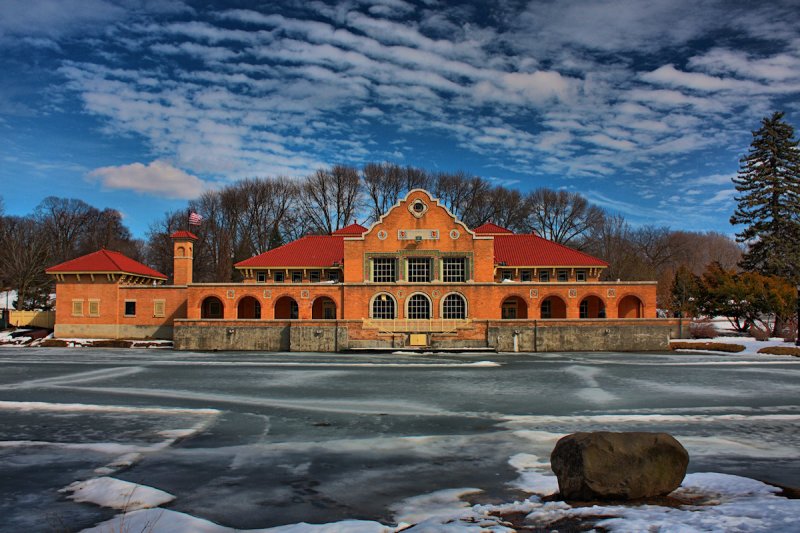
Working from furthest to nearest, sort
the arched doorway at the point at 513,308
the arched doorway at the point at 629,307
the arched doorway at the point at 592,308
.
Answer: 1. the arched doorway at the point at 592,308
2. the arched doorway at the point at 513,308
3. the arched doorway at the point at 629,307

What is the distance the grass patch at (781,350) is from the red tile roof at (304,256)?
3119cm

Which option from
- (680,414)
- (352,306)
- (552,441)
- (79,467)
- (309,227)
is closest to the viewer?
(79,467)

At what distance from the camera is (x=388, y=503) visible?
8.73m

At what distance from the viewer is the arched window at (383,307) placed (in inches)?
1692

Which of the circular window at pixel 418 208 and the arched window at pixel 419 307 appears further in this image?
the circular window at pixel 418 208

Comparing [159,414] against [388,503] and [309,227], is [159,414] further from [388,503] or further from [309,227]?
[309,227]

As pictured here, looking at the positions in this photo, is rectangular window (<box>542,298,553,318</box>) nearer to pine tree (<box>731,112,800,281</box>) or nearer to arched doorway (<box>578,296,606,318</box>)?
arched doorway (<box>578,296,606,318</box>)

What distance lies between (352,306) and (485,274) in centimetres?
1043

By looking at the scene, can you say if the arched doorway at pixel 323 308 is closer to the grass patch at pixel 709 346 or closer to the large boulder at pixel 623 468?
the grass patch at pixel 709 346

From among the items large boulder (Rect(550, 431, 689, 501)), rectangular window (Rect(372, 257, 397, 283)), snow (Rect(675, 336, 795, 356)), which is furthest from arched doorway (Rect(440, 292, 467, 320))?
large boulder (Rect(550, 431, 689, 501))

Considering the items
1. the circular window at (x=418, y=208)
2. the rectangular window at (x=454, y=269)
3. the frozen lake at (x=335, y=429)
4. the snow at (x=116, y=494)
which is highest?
the circular window at (x=418, y=208)

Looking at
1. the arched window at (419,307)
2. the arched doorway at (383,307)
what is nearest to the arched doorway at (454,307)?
the arched window at (419,307)

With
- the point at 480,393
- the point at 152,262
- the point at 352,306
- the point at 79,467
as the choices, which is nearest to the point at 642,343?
the point at 352,306

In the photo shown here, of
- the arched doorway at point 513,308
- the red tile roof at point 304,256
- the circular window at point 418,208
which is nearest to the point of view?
the circular window at point 418,208
